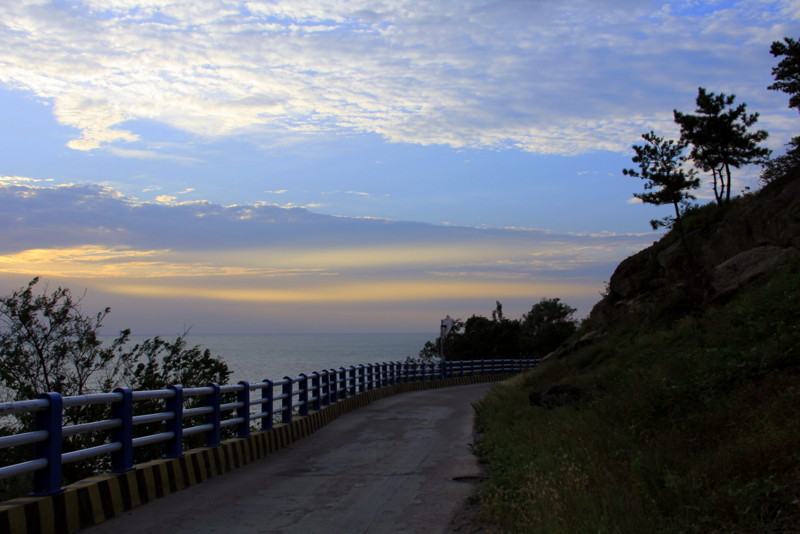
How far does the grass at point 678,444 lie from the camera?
637 centimetres

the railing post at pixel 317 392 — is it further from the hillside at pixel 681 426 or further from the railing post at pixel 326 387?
the hillside at pixel 681 426

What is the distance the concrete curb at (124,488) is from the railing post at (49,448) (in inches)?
5.2

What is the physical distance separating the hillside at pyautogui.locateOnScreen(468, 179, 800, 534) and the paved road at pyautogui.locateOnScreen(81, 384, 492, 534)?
74 cm

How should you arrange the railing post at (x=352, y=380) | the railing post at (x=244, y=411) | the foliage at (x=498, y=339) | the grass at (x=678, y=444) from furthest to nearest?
the foliage at (x=498, y=339)
the railing post at (x=352, y=380)
the railing post at (x=244, y=411)
the grass at (x=678, y=444)

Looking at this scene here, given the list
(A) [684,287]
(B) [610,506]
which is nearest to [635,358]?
(A) [684,287]

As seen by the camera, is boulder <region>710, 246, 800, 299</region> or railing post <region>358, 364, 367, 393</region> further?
railing post <region>358, 364, 367, 393</region>

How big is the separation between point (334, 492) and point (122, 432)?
2818mm

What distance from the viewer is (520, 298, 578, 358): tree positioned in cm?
7169

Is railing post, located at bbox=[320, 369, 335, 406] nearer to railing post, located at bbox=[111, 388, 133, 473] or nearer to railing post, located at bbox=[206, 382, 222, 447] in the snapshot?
railing post, located at bbox=[206, 382, 222, 447]

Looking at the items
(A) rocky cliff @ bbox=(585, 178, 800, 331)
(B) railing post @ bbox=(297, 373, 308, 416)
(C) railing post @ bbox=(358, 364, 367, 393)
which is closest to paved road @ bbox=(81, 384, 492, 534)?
(B) railing post @ bbox=(297, 373, 308, 416)

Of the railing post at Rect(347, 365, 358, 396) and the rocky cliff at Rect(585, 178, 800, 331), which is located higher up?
the rocky cliff at Rect(585, 178, 800, 331)

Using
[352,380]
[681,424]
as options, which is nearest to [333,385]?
[352,380]

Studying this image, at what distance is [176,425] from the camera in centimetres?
963

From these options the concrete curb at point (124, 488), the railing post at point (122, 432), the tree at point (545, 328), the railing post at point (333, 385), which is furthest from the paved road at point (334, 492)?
the tree at point (545, 328)
